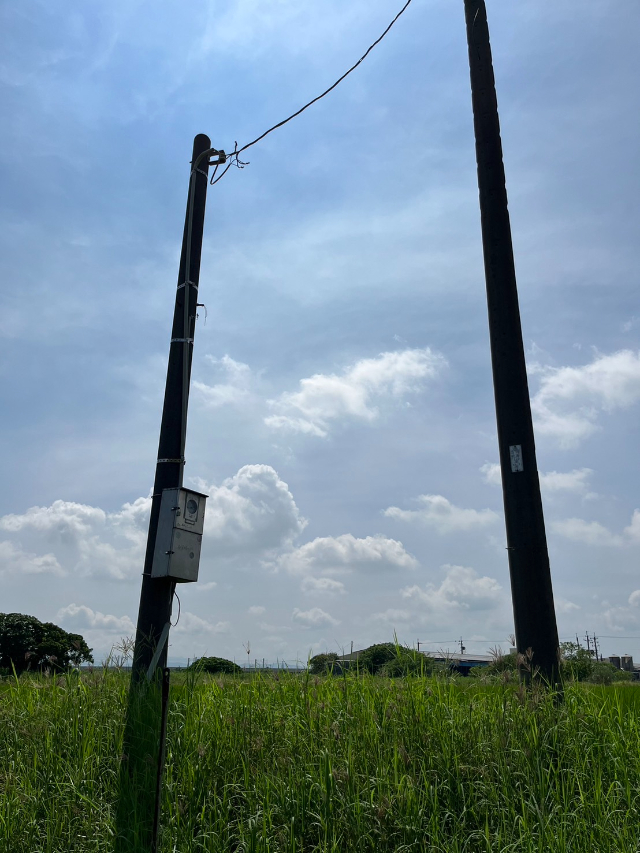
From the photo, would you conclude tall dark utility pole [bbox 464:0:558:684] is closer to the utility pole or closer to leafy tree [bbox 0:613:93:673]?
the utility pole

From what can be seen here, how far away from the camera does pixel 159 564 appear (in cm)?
589

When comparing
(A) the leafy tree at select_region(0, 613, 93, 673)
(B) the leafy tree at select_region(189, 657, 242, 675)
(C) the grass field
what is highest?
(A) the leafy tree at select_region(0, 613, 93, 673)

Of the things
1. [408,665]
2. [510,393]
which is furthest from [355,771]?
[510,393]

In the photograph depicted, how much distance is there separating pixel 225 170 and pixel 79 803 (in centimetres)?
659

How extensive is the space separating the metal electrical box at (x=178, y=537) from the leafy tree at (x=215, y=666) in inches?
39.1

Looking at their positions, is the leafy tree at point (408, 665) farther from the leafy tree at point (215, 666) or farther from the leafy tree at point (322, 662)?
the leafy tree at point (215, 666)

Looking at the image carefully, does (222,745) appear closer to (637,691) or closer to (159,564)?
(159,564)

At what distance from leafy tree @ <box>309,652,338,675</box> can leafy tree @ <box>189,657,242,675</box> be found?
0.91 metres

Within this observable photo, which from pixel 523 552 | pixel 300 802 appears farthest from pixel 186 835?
pixel 523 552

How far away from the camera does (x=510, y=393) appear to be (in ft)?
19.8

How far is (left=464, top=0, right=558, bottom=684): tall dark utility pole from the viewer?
546 centimetres

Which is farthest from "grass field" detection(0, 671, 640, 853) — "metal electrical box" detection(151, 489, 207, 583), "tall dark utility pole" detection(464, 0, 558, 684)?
"metal electrical box" detection(151, 489, 207, 583)

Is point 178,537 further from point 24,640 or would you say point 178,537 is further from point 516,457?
point 24,640

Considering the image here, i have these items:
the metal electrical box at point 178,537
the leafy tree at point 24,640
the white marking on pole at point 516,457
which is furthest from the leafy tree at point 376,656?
the leafy tree at point 24,640
